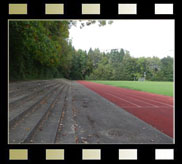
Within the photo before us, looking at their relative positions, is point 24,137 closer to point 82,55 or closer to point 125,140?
point 125,140

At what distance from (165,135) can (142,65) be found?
263 ft

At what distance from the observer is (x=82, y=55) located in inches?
3051

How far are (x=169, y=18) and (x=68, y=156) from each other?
2814mm

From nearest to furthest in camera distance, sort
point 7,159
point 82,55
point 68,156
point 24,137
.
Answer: point 7,159, point 68,156, point 24,137, point 82,55

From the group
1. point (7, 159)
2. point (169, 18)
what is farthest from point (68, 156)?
point (169, 18)

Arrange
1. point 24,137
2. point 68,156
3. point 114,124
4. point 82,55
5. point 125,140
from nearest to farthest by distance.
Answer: point 68,156
point 24,137
point 125,140
point 114,124
point 82,55

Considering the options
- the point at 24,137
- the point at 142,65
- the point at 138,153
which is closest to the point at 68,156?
the point at 138,153

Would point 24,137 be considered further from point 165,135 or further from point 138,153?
point 165,135

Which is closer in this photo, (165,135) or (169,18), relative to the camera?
(169,18)

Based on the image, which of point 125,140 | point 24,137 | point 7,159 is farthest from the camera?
point 125,140
